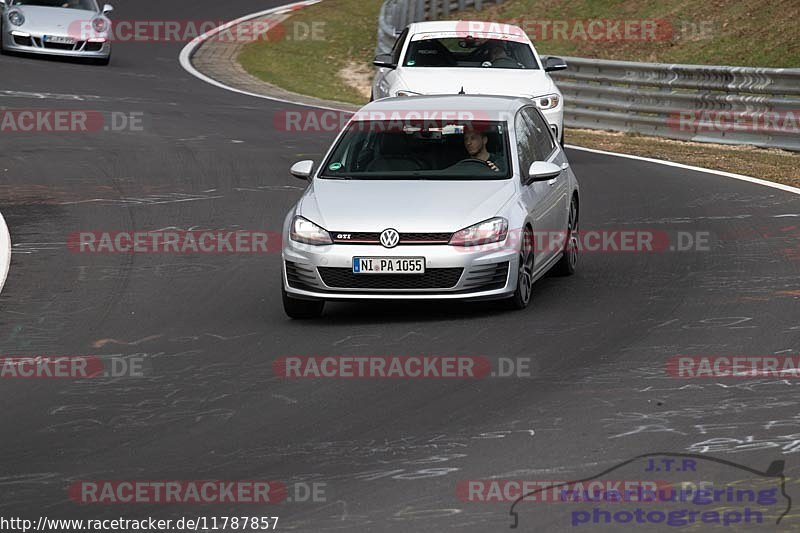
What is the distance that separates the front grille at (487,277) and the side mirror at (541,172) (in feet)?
2.97

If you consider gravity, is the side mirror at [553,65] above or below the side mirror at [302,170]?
below

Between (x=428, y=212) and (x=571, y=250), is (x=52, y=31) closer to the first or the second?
(x=571, y=250)

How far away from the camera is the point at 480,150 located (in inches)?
462

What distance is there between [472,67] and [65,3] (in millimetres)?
14445

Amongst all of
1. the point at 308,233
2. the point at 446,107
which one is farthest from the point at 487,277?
the point at 446,107

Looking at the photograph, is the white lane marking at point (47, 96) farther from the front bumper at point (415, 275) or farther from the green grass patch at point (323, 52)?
the front bumper at point (415, 275)

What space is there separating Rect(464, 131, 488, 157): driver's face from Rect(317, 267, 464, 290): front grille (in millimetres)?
1417

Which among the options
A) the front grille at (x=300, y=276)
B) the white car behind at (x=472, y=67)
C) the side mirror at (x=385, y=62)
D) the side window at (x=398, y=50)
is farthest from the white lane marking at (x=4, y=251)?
the side window at (x=398, y=50)

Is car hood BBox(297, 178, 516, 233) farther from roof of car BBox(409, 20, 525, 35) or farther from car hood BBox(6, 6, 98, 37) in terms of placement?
car hood BBox(6, 6, 98, 37)

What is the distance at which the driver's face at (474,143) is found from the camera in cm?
1175

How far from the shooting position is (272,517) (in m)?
6.62

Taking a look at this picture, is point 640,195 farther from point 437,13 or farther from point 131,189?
point 437,13

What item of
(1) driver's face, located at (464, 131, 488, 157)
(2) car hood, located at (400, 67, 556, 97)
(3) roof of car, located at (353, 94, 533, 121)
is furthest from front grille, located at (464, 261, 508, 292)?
(2) car hood, located at (400, 67, 556, 97)

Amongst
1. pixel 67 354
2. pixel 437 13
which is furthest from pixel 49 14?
pixel 67 354
